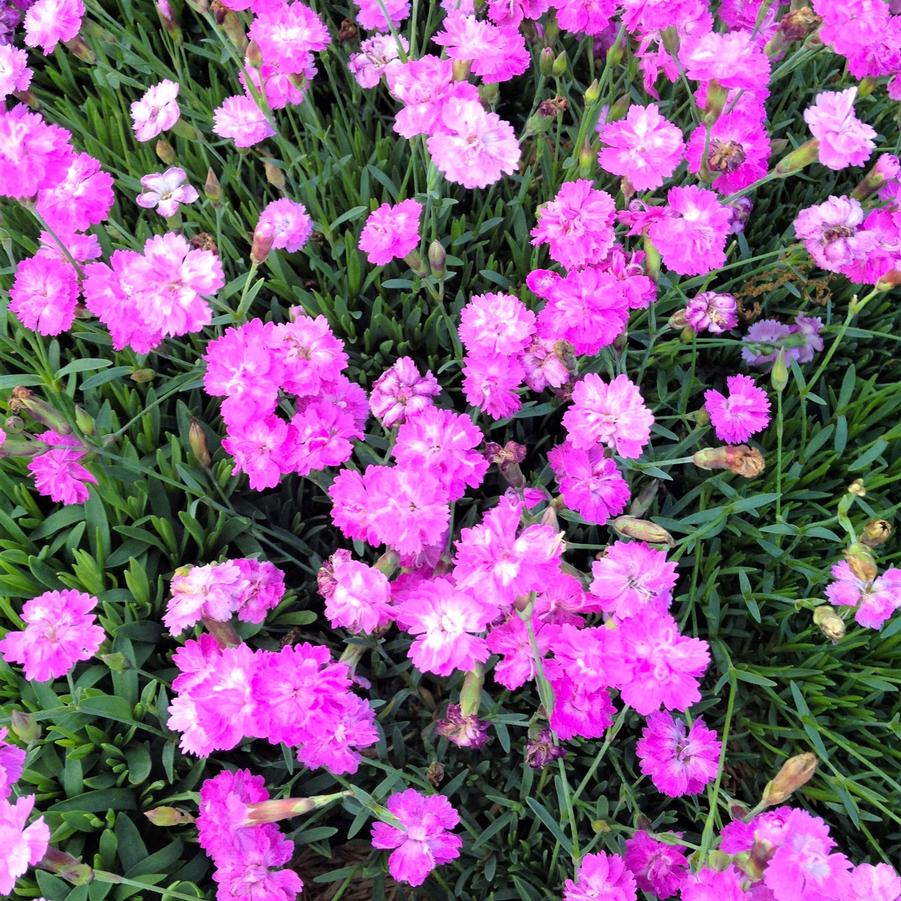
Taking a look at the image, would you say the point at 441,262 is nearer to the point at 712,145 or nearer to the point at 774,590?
the point at 712,145

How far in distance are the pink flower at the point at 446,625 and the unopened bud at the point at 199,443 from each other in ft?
2.06

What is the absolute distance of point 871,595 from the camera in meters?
1.73

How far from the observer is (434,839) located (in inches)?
62.4

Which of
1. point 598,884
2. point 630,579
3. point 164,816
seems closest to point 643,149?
point 630,579

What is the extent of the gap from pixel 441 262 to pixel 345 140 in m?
0.80

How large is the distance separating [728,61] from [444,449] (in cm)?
103

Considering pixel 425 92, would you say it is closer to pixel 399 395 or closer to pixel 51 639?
pixel 399 395

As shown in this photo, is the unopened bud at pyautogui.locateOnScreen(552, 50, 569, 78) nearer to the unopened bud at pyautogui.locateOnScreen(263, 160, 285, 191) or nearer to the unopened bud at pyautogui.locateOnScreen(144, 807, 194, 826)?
the unopened bud at pyautogui.locateOnScreen(263, 160, 285, 191)

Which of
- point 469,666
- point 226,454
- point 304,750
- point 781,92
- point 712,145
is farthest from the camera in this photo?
point 781,92

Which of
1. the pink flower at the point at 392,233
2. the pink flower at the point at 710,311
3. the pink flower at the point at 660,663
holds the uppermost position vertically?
the pink flower at the point at 392,233

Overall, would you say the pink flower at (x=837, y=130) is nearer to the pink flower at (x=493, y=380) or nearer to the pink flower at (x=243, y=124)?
the pink flower at (x=493, y=380)

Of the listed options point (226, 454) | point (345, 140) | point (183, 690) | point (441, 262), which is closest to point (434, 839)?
point (183, 690)

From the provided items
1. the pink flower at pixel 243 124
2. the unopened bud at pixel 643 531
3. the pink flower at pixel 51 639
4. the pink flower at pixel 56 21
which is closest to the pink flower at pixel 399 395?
the unopened bud at pixel 643 531

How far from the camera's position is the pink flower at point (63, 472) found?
1707 millimetres
